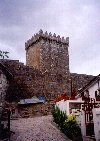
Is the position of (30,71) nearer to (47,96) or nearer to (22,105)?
(47,96)

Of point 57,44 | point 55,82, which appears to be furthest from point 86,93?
point 57,44

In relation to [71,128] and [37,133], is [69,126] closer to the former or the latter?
[71,128]

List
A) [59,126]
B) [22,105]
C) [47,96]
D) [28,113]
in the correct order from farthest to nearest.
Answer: [47,96]
[22,105]
[28,113]
[59,126]

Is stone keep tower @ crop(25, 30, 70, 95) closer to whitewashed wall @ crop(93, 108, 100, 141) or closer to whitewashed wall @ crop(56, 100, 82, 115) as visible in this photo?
whitewashed wall @ crop(56, 100, 82, 115)

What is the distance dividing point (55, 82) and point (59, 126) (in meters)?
20.6

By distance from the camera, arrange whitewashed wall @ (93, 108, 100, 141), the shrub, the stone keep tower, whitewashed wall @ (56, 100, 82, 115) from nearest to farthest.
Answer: whitewashed wall @ (93, 108, 100, 141) → the shrub → whitewashed wall @ (56, 100, 82, 115) → the stone keep tower

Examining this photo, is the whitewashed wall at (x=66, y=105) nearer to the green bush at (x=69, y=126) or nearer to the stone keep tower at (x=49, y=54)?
the green bush at (x=69, y=126)

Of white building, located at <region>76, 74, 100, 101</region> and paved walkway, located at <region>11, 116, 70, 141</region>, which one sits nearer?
paved walkway, located at <region>11, 116, 70, 141</region>

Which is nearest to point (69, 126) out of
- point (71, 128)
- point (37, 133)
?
point (71, 128)

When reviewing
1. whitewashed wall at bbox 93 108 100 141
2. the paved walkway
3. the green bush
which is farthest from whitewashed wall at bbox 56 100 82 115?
whitewashed wall at bbox 93 108 100 141

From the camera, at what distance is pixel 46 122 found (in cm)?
2302

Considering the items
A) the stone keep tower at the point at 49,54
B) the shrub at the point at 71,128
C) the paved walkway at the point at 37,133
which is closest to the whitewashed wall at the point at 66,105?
the paved walkway at the point at 37,133

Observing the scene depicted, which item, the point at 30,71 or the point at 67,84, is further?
the point at 67,84

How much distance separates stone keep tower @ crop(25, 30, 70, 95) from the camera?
45656mm
